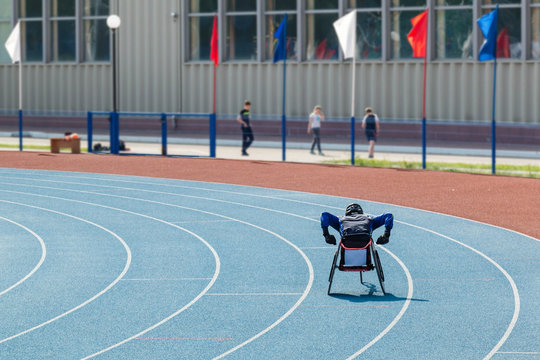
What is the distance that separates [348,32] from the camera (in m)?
29.2

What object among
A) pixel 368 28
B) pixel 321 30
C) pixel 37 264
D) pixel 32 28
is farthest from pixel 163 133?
pixel 37 264

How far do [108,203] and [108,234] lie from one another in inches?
163

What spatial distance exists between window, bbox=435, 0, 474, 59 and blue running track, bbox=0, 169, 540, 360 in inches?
690

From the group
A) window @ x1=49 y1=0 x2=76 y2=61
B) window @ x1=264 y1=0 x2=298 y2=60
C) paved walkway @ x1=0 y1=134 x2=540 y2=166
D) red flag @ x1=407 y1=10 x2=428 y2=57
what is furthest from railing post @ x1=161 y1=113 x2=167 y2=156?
window @ x1=49 y1=0 x2=76 y2=61

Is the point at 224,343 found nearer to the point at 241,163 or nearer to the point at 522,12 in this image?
the point at 241,163

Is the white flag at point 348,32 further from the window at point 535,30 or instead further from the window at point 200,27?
the window at point 200,27

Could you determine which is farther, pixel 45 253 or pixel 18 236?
pixel 18 236

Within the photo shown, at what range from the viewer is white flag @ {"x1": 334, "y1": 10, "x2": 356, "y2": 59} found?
2895 centimetres

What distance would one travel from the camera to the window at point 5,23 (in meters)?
46.5

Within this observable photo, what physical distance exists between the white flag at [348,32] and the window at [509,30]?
899cm

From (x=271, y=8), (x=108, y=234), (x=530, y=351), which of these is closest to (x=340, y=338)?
(x=530, y=351)

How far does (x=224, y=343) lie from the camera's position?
10.2m

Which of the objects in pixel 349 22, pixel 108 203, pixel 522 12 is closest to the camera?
pixel 108 203

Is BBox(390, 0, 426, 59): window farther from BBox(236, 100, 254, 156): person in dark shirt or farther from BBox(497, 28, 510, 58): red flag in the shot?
BBox(236, 100, 254, 156): person in dark shirt
